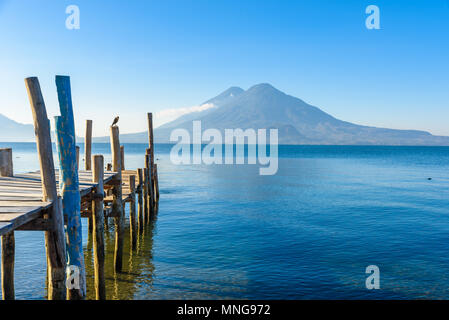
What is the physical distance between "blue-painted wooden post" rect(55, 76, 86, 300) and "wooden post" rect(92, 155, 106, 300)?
1904mm

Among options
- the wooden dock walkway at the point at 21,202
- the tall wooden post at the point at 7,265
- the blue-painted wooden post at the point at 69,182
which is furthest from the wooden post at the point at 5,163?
the blue-painted wooden post at the point at 69,182

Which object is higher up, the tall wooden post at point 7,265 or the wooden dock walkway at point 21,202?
the wooden dock walkway at point 21,202

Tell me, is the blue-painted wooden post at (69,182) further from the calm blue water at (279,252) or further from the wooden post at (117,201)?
the wooden post at (117,201)

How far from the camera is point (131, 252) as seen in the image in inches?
555

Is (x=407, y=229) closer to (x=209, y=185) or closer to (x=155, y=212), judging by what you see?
(x=155, y=212)

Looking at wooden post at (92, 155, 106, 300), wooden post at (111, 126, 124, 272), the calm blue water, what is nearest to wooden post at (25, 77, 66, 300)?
wooden post at (92, 155, 106, 300)

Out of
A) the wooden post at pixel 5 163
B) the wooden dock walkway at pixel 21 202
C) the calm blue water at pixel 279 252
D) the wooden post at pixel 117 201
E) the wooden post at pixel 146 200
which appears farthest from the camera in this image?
the wooden post at pixel 146 200

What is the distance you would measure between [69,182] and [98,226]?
2.86 meters

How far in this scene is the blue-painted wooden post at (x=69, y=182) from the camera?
677cm

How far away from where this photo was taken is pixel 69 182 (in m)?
6.86

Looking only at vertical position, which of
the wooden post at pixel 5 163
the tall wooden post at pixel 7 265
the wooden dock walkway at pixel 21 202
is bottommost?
the tall wooden post at pixel 7 265

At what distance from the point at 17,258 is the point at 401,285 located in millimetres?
13353

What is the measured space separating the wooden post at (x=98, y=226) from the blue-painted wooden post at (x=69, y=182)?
190 centimetres
